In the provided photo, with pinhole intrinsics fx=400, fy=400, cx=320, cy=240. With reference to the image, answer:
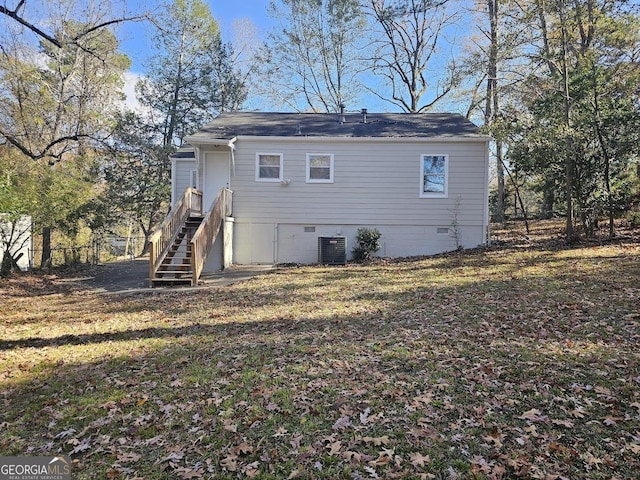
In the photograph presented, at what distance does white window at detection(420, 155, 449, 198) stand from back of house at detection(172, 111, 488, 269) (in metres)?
0.03

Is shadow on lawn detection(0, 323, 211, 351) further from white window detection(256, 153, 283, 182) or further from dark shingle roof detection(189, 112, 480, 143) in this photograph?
dark shingle roof detection(189, 112, 480, 143)

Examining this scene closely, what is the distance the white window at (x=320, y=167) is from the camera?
13.4 metres

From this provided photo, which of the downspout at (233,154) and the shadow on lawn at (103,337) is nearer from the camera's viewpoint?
the shadow on lawn at (103,337)

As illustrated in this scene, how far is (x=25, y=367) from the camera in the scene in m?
4.86

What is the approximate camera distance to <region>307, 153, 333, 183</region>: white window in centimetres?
1342

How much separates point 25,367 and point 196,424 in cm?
292

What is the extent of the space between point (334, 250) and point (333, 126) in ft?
15.9

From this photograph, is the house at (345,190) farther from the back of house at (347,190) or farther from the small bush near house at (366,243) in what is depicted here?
the small bush near house at (366,243)

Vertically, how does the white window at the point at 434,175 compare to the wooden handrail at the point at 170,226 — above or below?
above

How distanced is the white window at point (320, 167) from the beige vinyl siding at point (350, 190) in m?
0.15

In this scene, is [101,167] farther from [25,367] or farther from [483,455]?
[483,455]

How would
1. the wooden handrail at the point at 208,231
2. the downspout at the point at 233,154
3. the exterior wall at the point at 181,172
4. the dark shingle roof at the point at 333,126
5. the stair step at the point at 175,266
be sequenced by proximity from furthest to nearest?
the exterior wall at the point at 181,172, the dark shingle roof at the point at 333,126, the downspout at the point at 233,154, the stair step at the point at 175,266, the wooden handrail at the point at 208,231

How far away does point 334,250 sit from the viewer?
41.4ft

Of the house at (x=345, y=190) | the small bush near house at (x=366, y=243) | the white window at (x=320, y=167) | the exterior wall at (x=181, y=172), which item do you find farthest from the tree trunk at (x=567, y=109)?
the exterior wall at (x=181, y=172)
